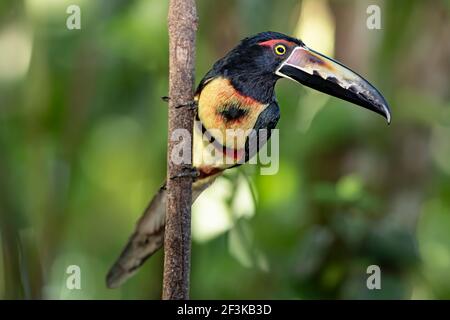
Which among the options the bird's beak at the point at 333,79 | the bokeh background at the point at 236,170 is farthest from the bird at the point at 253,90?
the bokeh background at the point at 236,170

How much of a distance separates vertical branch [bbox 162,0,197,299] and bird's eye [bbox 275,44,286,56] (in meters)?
0.17

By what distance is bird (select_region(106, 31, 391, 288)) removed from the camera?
59.1 inches

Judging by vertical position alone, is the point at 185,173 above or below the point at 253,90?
below

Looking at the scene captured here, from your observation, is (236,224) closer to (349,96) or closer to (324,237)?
(324,237)

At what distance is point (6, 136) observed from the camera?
289cm

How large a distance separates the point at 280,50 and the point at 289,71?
5cm

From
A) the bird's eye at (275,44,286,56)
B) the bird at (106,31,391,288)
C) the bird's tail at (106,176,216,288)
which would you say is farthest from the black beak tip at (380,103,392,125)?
the bird's tail at (106,176,216,288)

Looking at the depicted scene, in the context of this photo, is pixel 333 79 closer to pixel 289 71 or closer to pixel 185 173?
pixel 289 71

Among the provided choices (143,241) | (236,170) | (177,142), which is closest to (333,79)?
(177,142)

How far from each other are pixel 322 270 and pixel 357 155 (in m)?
0.65

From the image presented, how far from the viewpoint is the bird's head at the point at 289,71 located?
58.8 inches

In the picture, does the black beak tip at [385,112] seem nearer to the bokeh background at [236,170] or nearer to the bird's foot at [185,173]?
the bird's foot at [185,173]

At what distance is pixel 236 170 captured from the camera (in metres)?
2.47
